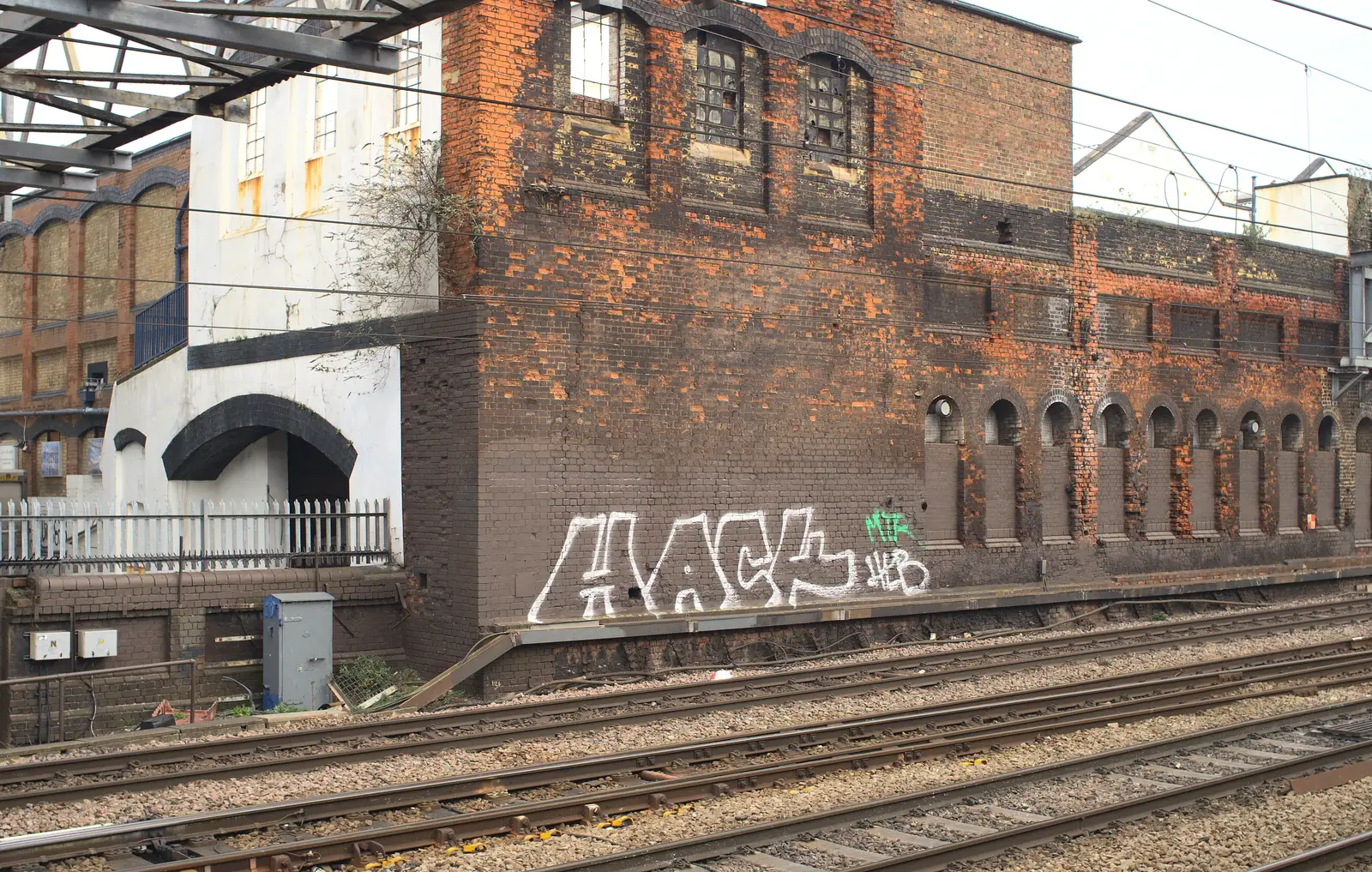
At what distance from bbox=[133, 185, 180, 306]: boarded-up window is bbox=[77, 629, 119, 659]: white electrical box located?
45.1ft

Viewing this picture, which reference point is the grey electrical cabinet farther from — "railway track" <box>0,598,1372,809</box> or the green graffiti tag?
the green graffiti tag

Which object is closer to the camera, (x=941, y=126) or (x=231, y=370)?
(x=231, y=370)

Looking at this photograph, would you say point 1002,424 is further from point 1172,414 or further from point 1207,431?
point 1207,431

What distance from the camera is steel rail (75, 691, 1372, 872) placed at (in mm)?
7824

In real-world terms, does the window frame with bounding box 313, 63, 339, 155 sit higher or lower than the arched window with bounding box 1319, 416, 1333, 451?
higher

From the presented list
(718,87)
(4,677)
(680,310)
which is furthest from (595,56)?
(4,677)

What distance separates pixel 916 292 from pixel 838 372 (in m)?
2.25

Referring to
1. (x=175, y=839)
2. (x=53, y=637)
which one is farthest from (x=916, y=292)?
(x=175, y=839)

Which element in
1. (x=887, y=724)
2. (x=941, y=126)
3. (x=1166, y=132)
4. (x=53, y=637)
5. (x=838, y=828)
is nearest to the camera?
(x=838, y=828)

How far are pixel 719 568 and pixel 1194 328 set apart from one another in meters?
12.6

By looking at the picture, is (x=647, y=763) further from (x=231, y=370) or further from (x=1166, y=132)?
(x=1166, y=132)

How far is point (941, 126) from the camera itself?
21641mm

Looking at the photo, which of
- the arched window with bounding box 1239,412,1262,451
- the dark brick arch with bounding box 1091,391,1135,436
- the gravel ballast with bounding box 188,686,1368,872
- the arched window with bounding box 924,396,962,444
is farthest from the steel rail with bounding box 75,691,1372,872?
the arched window with bounding box 1239,412,1262,451

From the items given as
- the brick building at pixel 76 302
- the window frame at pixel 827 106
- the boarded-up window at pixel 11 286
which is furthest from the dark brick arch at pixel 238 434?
the boarded-up window at pixel 11 286
